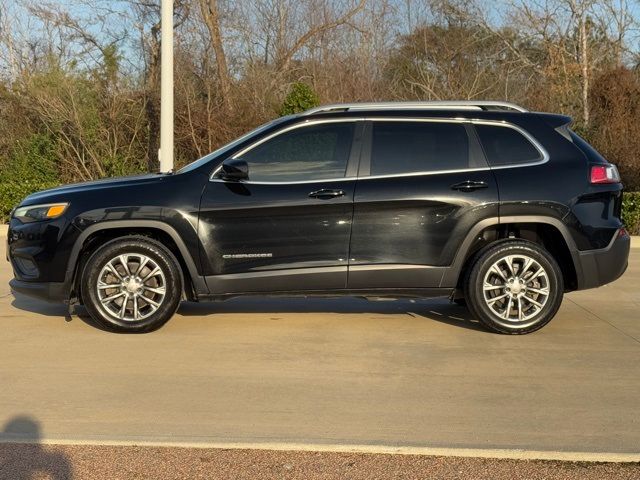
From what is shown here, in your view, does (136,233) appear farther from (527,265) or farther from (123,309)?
(527,265)

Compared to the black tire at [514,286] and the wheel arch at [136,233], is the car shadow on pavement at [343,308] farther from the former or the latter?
the wheel arch at [136,233]

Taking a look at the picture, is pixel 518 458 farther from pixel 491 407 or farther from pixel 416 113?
pixel 416 113

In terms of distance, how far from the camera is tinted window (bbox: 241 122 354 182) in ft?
21.7

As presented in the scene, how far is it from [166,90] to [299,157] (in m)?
7.73

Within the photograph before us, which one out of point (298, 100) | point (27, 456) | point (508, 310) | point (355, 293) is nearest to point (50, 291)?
point (355, 293)

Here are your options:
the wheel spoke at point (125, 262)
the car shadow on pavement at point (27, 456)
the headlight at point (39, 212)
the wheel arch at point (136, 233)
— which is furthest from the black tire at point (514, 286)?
the car shadow on pavement at point (27, 456)

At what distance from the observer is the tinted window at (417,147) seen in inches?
261

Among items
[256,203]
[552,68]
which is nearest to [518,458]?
[256,203]

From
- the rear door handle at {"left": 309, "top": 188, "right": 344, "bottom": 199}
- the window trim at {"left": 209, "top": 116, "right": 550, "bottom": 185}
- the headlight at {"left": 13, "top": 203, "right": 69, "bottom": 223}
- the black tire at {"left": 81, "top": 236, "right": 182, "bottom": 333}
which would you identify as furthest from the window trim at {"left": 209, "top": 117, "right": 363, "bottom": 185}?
the headlight at {"left": 13, "top": 203, "right": 69, "bottom": 223}

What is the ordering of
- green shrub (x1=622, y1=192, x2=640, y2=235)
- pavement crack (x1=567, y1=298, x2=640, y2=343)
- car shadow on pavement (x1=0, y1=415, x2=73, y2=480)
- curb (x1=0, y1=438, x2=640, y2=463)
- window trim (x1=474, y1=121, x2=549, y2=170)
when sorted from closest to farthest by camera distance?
car shadow on pavement (x1=0, y1=415, x2=73, y2=480), curb (x1=0, y1=438, x2=640, y2=463), window trim (x1=474, y1=121, x2=549, y2=170), pavement crack (x1=567, y1=298, x2=640, y2=343), green shrub (x1=622, y1=192, x2=640, y2=235)

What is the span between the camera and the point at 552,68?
20422 millimetres

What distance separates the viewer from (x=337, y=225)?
21.4 feet

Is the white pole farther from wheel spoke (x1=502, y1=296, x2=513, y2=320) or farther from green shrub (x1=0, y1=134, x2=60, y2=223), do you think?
wheel spoke (x1=502, y1=296, x2=513, y2=320)

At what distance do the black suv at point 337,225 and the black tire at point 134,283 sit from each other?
0.01 metres
